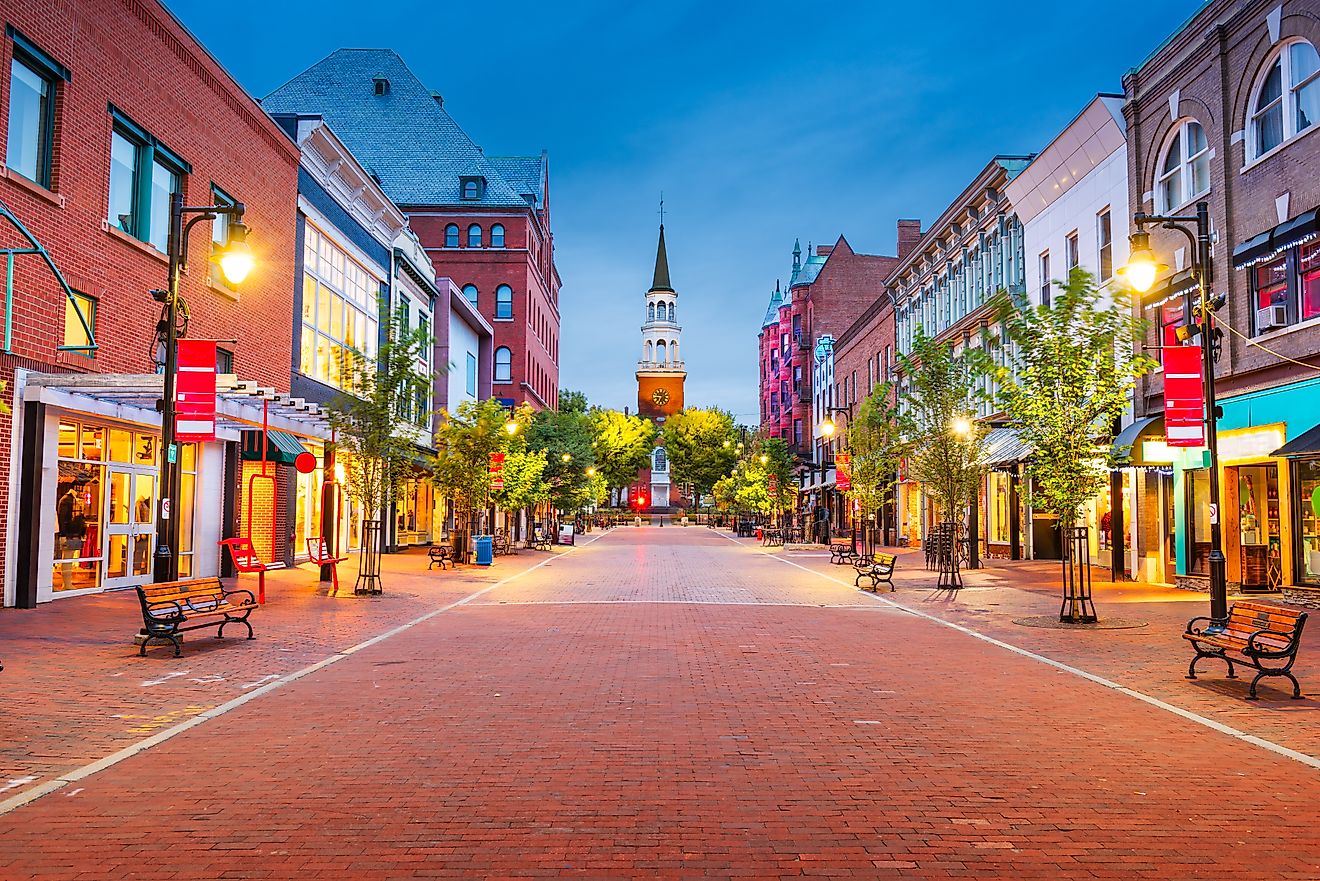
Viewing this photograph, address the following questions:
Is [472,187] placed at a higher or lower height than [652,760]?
higher

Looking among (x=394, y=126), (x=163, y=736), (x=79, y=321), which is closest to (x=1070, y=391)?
(x=163, y=736)

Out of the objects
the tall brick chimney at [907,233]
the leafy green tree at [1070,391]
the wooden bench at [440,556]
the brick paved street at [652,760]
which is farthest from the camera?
the tall brick chimney at [907,233]

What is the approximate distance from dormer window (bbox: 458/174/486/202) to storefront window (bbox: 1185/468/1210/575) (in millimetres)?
49919

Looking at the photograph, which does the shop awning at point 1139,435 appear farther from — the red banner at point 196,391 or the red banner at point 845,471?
the red banner at point 196,391

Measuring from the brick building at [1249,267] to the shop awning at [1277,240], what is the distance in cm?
3

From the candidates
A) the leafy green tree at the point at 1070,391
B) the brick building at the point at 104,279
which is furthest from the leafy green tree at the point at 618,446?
the leafy green tree at the point at 1070,391

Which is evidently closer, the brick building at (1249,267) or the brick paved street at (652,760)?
the brick paved street at (652,760)

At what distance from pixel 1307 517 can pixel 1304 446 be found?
83.5 inches

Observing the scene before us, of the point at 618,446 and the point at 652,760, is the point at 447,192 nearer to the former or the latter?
the point at 618,446

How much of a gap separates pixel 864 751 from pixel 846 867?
2.55m

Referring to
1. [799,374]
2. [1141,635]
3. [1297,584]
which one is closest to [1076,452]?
[1141,635]

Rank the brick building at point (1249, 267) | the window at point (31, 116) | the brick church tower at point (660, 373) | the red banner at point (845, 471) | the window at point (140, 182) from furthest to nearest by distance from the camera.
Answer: the brick church tower at point (660, 373) → the red banner at point (845, 471) → the window at point (140, 182) → the brick building at point (1249, 267) → the window at point (31, 116)

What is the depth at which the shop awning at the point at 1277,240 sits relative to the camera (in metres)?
18.1

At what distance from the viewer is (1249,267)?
2044 cm
